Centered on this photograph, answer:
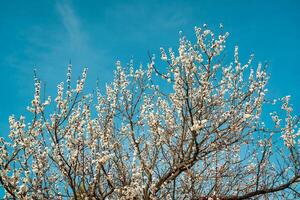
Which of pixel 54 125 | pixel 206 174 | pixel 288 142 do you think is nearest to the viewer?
pixel 54 125

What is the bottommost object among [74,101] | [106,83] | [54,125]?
→ [54,125]

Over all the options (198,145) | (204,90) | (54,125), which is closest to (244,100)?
(204,90)

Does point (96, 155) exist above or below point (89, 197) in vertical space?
above

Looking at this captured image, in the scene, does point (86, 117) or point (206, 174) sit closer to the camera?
point (86, 117)

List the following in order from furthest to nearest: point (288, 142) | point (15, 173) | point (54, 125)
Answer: point (288, 142) → point (54, 125) → point (15, 173)

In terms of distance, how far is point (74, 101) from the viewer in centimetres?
812

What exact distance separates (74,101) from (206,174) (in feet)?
12.4

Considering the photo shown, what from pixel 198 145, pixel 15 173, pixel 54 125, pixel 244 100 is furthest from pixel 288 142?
pixel 15 173

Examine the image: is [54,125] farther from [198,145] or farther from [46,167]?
[198,145]

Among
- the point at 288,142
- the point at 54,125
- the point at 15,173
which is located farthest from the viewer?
the point at 288,142

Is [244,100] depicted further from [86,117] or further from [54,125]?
[54,125]

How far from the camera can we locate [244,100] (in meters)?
8.98

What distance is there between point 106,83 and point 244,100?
3315mm

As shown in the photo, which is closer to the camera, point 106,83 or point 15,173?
point 15,173
